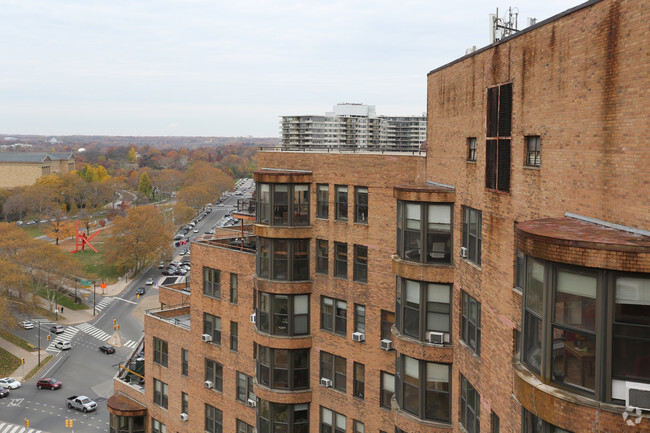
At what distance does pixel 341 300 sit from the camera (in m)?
27.7

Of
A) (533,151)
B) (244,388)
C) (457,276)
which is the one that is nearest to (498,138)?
(533,151)

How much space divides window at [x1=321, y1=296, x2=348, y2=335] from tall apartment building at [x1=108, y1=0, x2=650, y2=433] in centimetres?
15

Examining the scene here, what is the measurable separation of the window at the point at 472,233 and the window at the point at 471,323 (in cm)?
141

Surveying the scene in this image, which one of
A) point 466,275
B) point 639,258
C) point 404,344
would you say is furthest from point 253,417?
point 639,258

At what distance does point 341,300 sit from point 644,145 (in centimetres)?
1882

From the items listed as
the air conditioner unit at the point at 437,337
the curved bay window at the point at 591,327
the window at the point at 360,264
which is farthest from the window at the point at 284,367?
the curved bay window at the point at 591,327

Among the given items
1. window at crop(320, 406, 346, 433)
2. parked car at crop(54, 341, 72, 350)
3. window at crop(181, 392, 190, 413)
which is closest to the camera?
window at crop(320, 406, 346, 433)

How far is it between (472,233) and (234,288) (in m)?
16.9

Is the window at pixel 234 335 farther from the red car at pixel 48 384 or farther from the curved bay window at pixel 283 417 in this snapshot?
the red car at pixel 48 384

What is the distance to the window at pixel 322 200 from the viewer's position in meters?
27.8

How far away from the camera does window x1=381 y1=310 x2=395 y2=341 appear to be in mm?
25797

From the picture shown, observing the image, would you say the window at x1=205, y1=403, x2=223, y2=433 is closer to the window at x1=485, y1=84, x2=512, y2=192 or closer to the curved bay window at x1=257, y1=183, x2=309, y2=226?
the curved bay window at x1=257, y1=183, x2=309, y2=226

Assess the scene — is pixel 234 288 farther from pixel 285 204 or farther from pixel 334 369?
pixel 334 369

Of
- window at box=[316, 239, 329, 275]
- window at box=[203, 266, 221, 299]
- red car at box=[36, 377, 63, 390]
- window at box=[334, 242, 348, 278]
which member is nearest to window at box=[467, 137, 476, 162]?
window at box=[334, 242, 348, 278]
